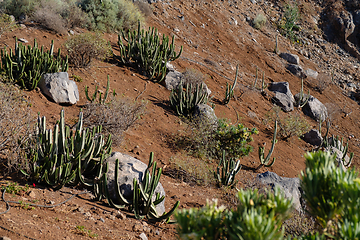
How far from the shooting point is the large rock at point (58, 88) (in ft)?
22.9

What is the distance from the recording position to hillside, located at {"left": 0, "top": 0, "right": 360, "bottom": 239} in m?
3.93

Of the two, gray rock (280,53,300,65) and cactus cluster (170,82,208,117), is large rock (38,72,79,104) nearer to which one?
cactus cluster (170,82,208,117)

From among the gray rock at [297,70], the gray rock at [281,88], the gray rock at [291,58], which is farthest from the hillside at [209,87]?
the gray rock at [281,88]

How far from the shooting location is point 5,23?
8625 mm

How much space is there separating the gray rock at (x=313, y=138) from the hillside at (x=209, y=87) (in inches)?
23.0

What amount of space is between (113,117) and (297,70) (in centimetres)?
→ 1256

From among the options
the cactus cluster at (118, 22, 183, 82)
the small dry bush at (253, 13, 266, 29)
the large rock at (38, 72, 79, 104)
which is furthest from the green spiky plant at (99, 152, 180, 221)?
the small dry bush at (253, 13, 266, 29)

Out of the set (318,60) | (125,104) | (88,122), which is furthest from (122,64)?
→ (318,60)

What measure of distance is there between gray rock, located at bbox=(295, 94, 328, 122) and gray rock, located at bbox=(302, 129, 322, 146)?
2.58 metres

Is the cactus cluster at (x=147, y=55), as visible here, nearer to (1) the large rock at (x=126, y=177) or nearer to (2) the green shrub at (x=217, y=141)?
(2) the green shrub at (x=217, y=141)

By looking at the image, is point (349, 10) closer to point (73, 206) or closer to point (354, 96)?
point (354, 96)

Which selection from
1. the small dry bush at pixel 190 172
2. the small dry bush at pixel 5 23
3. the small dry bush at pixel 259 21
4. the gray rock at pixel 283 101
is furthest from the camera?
the small dry bush at pixel 259 21

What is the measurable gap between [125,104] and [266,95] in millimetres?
7617

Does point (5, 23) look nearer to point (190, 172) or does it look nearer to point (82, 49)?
point (82, 49)
